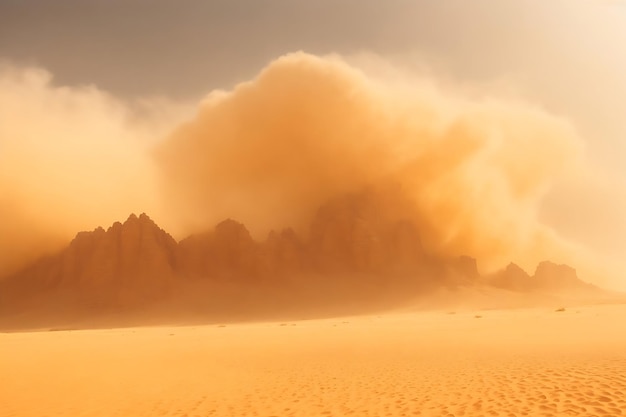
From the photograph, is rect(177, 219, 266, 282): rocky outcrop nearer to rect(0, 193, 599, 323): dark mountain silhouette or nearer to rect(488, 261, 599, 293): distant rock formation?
rect(0, 193, 599, 323): dark mountain silhouette

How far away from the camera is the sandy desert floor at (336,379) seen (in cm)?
1332

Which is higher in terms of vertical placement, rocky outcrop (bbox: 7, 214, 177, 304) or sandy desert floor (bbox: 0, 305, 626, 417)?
rocky outcrop (bbox: 7, 214, 177, 304)

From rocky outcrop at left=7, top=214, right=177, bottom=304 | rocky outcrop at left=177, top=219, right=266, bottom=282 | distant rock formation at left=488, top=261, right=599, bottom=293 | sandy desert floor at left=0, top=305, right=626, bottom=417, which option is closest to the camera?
sandy desert floor at left=0, top=305, right=626, bottom=417

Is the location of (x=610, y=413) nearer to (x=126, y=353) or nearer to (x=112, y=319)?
(x=126, y=353)

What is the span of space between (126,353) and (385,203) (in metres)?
91.4

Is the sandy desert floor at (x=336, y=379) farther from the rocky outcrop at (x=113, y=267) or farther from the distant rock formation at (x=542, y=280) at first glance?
the distant rock formation at (x=542, y=280)

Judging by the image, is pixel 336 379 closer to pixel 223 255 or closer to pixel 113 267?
pixel 223 255

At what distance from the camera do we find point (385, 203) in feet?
375

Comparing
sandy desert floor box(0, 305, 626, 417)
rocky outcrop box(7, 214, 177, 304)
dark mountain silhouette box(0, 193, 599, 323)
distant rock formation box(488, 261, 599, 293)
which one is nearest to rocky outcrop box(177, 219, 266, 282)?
dark mountain silhouette box(0, 193, 599, 323)

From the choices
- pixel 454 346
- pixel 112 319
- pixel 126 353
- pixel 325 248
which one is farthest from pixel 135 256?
pixel 454 346

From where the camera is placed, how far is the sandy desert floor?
1332 centimetres

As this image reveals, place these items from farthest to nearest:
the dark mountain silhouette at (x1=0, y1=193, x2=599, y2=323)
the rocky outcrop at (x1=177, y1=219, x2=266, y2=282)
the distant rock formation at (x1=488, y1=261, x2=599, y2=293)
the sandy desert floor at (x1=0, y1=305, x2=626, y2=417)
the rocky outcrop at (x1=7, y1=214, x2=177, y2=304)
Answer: the distant rock formation at (x1=488, y1=261, x2=599, y2=293) → the rocky outcrop at (x1=177, y1=219, x2=266, y2=282) → the rocky outcrop at (x1=7, y1=214, x2=177, y2=304) → the dark mountain silhouette at (x1=0, y1=193, x2=599, y2=323) → the sandy desert floor at (x1=0, y1=305, x2=626, y2=417)

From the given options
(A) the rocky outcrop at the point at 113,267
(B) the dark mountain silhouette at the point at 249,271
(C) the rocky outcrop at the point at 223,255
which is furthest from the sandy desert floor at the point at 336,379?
(C) the rocky outcrop at the point at 223,255

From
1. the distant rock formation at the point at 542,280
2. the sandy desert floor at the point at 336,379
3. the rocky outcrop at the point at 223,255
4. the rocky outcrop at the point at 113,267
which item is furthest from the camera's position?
the distant rock formation at the point at 542,280
